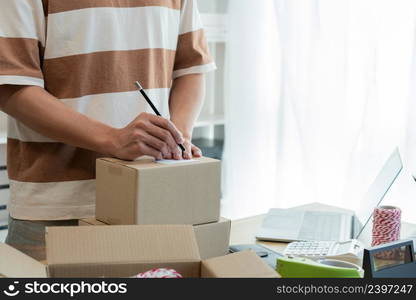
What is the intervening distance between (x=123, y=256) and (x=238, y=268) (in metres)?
0.17

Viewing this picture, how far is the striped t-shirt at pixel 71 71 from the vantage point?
57.9 inches

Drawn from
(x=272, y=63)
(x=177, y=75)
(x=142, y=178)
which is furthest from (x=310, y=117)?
(x=142, y=178)

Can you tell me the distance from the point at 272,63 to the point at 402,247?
2.18 m

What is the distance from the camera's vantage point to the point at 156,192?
4.16 ft

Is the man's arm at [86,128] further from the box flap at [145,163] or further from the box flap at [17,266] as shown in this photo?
the box flap at [17,266]

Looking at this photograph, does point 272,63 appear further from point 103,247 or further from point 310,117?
point 103,247

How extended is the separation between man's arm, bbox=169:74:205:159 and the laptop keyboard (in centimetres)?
38

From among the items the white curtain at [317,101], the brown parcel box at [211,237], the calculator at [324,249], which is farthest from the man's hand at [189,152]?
the white curtain at [317,101]

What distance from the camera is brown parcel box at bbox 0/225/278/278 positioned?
38.4 inches

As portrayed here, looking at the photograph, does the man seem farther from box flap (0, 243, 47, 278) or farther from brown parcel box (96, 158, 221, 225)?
box flap (0, 243, 47, 278)

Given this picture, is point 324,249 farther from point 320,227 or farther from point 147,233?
point 147,233

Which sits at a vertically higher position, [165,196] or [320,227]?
[165,196]

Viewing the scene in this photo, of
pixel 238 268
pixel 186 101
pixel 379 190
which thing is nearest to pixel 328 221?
pixel 379 190

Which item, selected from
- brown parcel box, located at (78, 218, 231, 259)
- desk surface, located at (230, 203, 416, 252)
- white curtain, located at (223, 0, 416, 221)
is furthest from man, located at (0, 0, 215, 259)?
white curtain, located at (223, 0, 416, 221)
